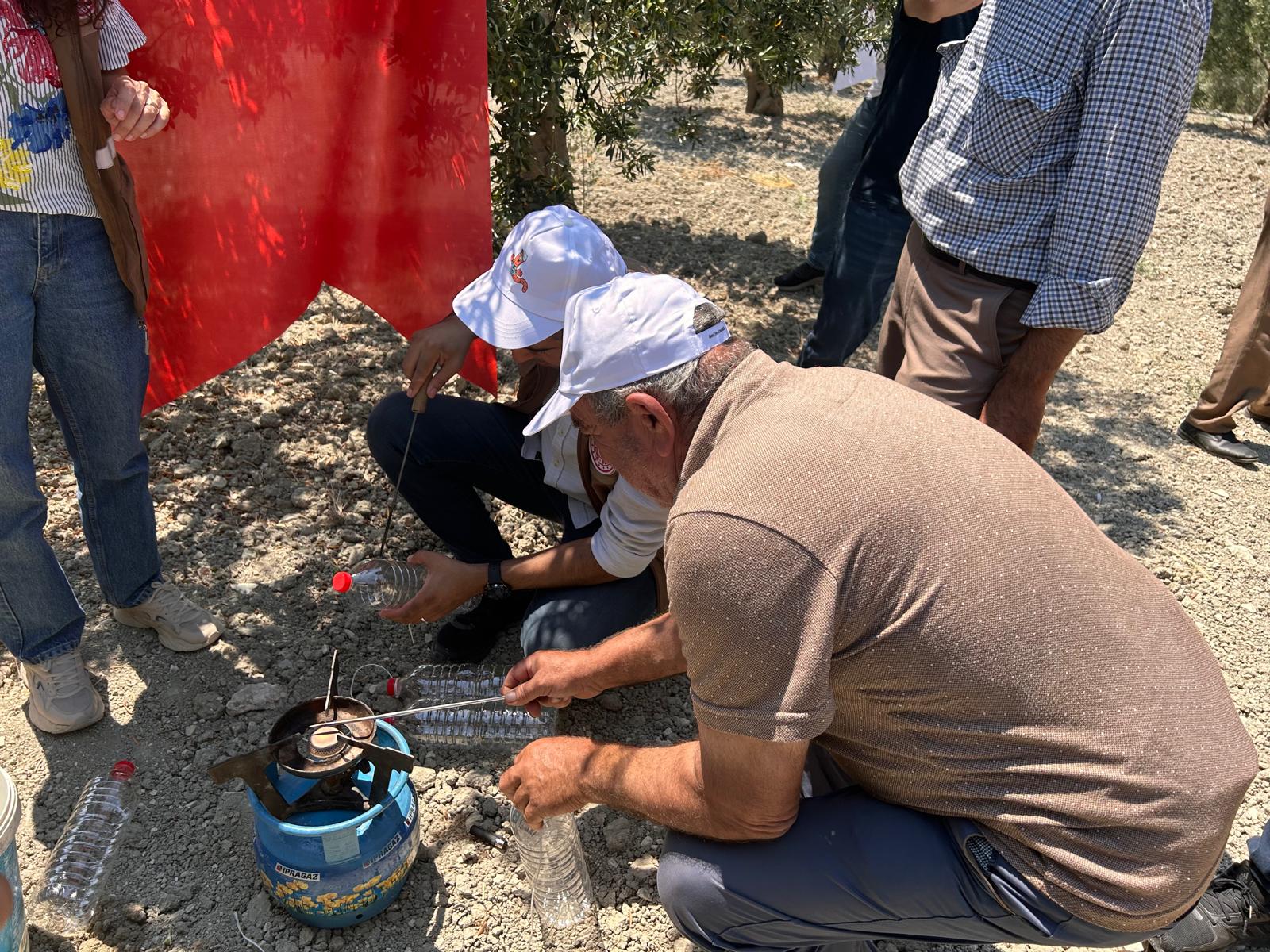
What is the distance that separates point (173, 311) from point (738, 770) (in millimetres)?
2401

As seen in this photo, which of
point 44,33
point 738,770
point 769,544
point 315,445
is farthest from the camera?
point 315,445

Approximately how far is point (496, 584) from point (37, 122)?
5.51 ft

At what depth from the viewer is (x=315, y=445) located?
13.8 feet

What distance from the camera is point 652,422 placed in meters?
1.87

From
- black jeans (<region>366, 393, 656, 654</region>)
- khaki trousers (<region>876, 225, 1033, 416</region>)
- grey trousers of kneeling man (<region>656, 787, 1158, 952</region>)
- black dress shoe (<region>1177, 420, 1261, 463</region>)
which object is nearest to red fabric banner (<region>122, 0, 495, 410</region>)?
black jeans (<region>366, 393, 656, 654</region>)

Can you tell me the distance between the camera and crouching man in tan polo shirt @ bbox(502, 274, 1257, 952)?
5.47ft

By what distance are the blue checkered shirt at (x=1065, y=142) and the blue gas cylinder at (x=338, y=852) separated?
1940 mm

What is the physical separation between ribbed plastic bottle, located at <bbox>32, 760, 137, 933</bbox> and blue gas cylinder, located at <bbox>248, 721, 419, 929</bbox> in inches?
17.2

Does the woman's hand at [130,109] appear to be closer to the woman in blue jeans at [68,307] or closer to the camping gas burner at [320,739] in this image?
the woman in blue jeans at [68,307]

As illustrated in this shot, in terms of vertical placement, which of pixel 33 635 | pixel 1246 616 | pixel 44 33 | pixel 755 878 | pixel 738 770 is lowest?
pixel 1246 616

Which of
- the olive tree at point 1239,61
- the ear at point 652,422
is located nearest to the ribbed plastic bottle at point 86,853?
the ear at point 652,422

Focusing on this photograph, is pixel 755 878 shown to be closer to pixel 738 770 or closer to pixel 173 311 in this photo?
Answer: pixel 738 770

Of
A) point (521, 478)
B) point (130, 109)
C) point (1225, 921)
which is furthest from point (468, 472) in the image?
point (1225, 921)

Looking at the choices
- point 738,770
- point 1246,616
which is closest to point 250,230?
point 738,770
